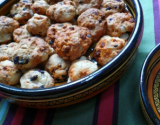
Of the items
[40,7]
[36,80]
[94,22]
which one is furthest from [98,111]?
[40,7]

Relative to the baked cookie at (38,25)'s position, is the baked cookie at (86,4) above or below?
above

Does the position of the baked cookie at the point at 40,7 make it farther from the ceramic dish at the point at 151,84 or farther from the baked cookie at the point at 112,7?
the ceramic dish at the point at 151,84

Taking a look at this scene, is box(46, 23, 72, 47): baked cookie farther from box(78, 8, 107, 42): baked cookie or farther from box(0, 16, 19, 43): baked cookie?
box(0, 16, 19, 43): baked cookie

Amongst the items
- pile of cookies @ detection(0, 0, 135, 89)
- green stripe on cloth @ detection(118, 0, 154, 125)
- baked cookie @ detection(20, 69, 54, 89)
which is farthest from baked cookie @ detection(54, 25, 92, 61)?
green stripe on cloth @ detection(118, 0, 154, 125)

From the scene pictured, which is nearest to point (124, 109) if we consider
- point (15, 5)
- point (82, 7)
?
point (82, 7)

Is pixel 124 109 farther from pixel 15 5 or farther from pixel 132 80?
pixel 15 5

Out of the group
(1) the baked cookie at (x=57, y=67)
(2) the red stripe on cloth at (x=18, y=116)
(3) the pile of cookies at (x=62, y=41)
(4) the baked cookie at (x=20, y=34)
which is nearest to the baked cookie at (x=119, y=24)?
(3) the pile of cookies at (x=62, y=41)

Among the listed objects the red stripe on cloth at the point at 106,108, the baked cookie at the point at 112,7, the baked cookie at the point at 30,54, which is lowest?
the red stripe on cloth at the point at 106,108
